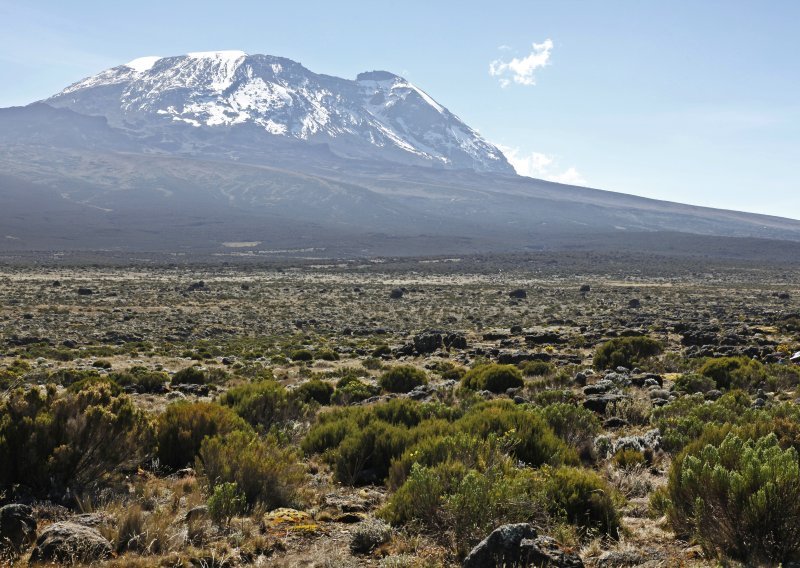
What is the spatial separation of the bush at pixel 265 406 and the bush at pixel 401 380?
15.1 feet

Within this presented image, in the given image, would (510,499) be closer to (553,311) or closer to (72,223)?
(553,311)

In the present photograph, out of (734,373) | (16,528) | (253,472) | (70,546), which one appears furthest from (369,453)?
(734,373)

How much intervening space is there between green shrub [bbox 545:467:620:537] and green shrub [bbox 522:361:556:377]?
10415 millimetres

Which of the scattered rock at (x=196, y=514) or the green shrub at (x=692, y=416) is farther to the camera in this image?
the green shrub at (x=692, y=416)

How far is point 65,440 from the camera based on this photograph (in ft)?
20.7

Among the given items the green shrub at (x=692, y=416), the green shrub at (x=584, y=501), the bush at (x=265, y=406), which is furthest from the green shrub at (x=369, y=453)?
the green shrub at (x=692, y=416)

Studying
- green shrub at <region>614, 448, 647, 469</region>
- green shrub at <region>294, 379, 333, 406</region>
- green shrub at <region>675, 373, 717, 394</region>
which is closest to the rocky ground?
green shrub at <region>614, 448, 647, 469</region>

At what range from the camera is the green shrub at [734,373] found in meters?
13.4

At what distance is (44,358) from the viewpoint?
2072 centimetres

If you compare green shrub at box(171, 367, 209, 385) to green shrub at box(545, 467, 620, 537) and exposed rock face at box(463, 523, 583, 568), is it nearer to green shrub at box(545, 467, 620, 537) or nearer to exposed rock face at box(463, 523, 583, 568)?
green shrub at box(545, 467, 620, 537)

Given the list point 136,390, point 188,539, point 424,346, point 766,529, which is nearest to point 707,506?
point 766,529

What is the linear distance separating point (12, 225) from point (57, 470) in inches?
6887

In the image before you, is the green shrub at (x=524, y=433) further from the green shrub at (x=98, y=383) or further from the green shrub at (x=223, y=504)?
the green shrub at (x=98, y=383)

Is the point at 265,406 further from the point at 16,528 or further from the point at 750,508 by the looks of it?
the point at 750,508
